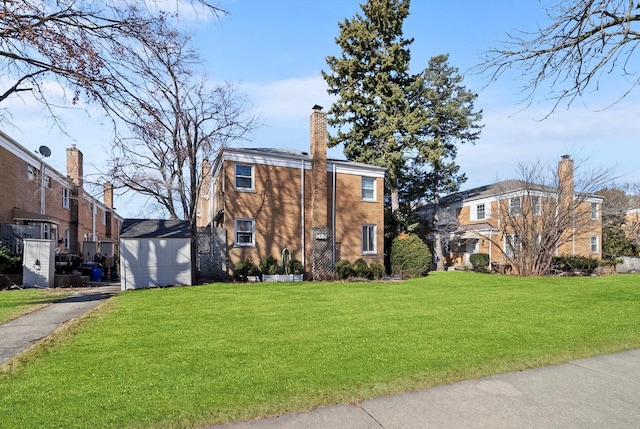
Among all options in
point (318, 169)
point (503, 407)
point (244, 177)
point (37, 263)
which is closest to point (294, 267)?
point (244, 177)

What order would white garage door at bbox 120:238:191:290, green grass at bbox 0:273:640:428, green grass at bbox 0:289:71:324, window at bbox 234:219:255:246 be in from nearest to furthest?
green grass at bbox 0:273:640:428 < green grass at bbox 0:289:71:324 < white garage door at bbox 120:238:191:290 < window at bbox 234:219:255:246

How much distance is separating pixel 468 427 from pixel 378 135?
25327 mm

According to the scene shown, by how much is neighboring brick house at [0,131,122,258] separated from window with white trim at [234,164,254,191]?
747cm

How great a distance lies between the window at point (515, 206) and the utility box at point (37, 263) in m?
21.8

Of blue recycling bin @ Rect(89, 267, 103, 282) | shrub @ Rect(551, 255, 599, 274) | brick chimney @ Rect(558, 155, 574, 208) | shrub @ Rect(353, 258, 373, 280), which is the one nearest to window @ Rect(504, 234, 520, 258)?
shrub @ Rect(551, 255, 599, 274)

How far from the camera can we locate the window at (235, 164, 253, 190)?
19203 millimetres

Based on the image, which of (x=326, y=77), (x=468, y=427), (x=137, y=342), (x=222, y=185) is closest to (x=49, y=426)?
(x=137, y=342)

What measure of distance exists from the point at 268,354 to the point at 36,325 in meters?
5.45

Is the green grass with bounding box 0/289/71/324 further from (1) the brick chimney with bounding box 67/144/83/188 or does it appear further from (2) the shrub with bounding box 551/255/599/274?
(2) the shrub with bounding box 551/255/599/274

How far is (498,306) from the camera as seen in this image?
29.6 ft

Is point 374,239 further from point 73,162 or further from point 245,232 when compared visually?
point 73,162

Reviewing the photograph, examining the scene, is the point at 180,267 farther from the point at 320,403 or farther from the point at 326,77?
the point at 326,77

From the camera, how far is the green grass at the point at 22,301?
29.2 ft

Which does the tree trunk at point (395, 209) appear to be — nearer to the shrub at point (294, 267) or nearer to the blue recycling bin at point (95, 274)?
the shrub at point (294, 267)
